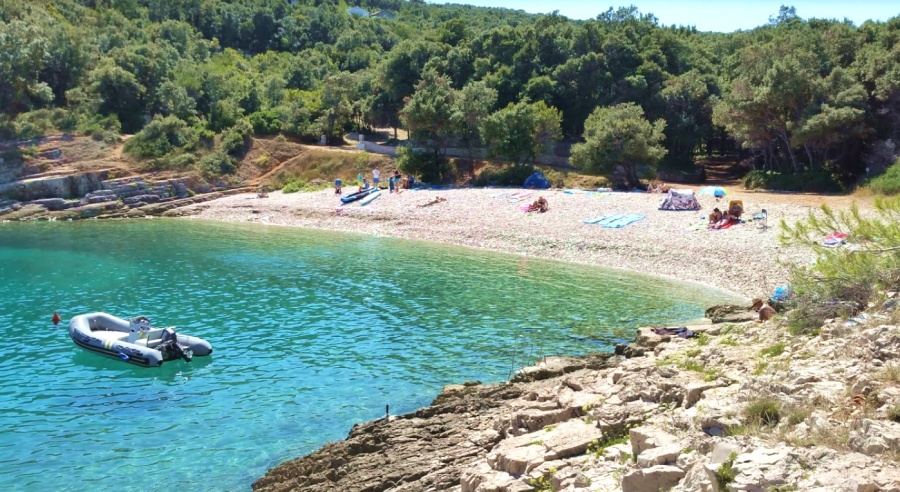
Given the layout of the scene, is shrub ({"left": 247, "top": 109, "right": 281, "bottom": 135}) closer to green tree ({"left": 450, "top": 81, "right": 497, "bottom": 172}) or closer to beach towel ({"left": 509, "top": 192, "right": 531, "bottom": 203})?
green tree ({"left": 450, "top": 81, "right": 497, "bottom": 172})

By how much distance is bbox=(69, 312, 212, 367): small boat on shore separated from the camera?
25188mm

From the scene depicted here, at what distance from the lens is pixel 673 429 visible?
12.9 metres

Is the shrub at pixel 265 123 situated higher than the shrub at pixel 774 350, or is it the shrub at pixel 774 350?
the shrub at pixel 265 123

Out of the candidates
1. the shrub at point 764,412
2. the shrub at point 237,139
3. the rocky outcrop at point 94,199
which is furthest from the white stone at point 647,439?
the shrub at point 237,139

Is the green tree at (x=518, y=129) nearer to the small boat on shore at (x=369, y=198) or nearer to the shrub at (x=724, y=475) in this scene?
the small boat on shore at (x=369, y=198)

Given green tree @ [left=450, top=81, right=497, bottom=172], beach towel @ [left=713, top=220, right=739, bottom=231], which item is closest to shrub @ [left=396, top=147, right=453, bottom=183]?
green tree @ [left=450, top=81, right=497, bottom=172]

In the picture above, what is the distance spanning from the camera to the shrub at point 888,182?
4656cm

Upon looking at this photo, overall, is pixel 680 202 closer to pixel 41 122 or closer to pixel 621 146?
pixel 621 146

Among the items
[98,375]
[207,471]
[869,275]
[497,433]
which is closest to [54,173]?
[98,375]

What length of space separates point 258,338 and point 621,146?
36.2m

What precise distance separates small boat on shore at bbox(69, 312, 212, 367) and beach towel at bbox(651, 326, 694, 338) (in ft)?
49.5

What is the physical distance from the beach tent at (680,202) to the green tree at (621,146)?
9.32m

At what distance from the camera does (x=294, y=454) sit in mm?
18266

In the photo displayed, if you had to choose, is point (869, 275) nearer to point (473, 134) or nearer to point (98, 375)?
point (98, 375)
